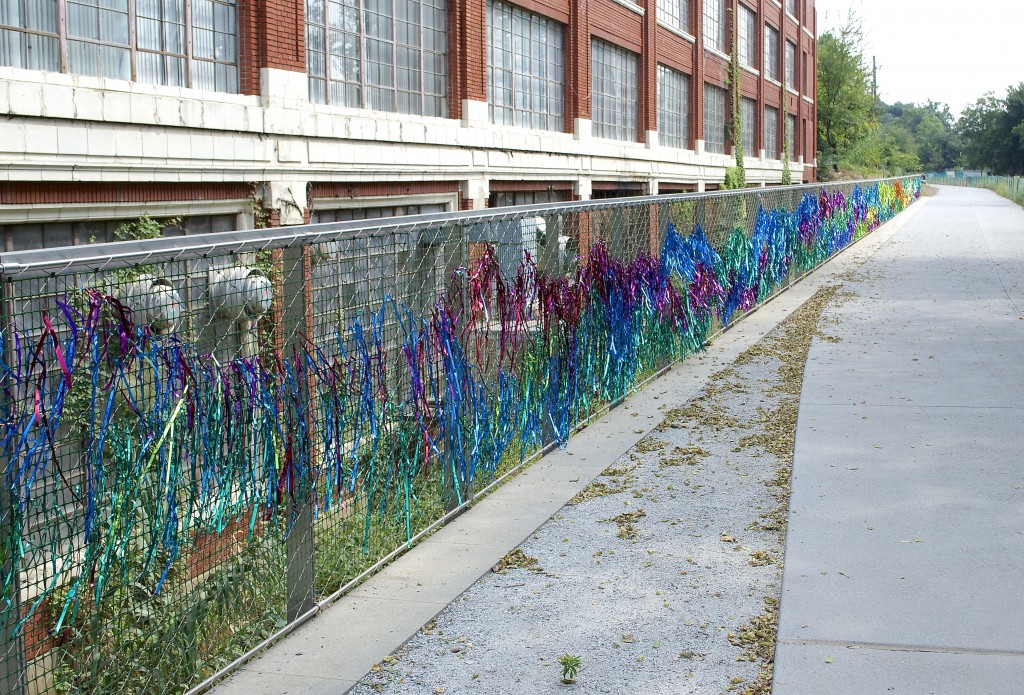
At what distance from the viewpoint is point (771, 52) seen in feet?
155

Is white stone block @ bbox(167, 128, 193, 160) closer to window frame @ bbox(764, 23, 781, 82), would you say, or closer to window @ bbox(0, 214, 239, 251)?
window @ bbox(0, 214, 239, 251)

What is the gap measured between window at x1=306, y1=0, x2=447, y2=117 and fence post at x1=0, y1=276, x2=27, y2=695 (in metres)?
12.5

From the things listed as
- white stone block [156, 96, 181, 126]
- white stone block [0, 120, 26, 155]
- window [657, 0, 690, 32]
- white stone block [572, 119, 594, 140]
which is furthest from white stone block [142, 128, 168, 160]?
window [657, 0, 690, 32]

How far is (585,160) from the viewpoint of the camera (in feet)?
83.6

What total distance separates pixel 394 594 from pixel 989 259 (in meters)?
22.1

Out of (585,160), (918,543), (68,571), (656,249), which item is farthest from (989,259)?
(68,571)

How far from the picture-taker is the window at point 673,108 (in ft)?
106

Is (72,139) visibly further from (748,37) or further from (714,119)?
(748,37)

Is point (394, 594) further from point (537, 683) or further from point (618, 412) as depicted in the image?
point (618, 412)

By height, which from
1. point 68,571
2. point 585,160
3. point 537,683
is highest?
point 585,160

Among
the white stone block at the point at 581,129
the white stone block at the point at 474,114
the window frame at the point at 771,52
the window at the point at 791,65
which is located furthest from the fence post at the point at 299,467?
the window at the point at 791,65

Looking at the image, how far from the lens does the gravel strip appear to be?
4500 millimetres

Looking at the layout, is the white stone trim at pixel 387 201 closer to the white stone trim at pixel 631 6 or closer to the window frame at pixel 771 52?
the white stone trim at pixel 631 6

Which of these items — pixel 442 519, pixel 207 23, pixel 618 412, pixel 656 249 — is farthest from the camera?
pixel 207 23
